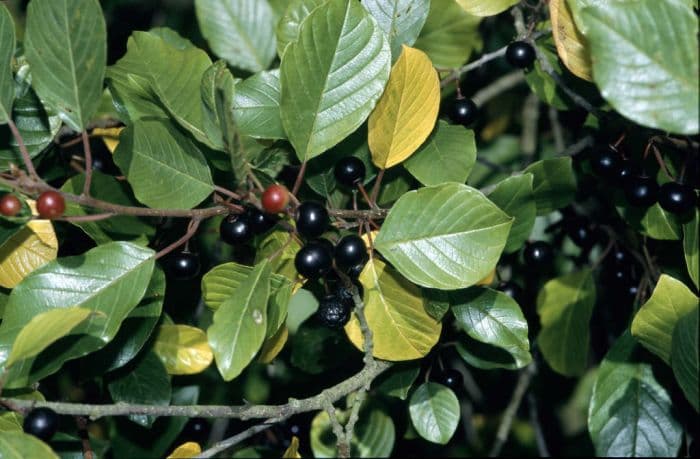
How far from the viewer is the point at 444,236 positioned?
1.50 meters

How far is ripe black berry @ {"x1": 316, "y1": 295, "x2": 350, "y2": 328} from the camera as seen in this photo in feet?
5.25

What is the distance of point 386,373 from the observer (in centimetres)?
188

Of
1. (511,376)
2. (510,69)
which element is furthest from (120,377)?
(510,69)

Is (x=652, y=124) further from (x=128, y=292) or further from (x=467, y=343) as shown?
(x=128, y=292)

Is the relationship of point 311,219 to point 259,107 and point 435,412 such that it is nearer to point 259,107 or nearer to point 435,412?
point 259,107

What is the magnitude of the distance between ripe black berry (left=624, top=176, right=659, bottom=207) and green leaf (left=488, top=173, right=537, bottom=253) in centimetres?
23

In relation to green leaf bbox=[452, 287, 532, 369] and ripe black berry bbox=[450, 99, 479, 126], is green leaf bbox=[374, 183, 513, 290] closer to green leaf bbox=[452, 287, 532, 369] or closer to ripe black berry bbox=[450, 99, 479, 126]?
green leaf bbox=[452, 287, 532, 369]

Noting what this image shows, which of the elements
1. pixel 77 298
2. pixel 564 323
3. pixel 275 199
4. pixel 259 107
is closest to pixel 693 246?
pixel 564 323

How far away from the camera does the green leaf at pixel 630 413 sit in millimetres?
1746

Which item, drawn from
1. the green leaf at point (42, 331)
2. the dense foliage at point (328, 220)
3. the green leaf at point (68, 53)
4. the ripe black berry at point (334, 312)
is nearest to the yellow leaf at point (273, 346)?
the dense foliage at point (328, 220)

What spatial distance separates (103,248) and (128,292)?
11 cm

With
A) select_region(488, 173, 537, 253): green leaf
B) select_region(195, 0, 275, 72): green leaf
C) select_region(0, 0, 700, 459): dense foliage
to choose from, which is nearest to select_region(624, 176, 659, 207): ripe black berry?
select_region(0, 0, 700, 459): dense foliage

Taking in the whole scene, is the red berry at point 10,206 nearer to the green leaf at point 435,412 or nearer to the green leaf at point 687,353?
the green leaf at point 435,412

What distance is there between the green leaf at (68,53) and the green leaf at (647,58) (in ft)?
2.97
